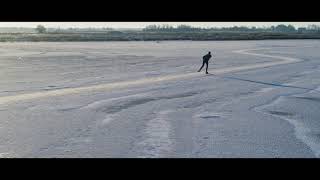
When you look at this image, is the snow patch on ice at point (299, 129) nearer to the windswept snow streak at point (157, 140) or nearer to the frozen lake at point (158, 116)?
the frozen lake at point (158, 116)

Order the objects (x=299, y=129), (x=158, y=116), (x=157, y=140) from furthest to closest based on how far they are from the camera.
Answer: (x=158, y=116)
(x=299, y=129)
(x=157, y=140)

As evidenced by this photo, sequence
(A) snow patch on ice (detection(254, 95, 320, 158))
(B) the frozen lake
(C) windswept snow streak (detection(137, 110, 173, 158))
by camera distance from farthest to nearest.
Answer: (A) snow patch on ice (detection(254, 95, 320, 158)) → (B) the frozen lake → (C) windswept snow streak (detection(137, 110, 173, 158))

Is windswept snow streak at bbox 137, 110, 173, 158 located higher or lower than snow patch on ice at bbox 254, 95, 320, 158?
higher

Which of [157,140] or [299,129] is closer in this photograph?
[157,140]

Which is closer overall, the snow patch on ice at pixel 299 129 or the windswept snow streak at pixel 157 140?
the windswept snow streak at pixel 157 140

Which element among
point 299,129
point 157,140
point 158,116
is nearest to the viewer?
point 157,140

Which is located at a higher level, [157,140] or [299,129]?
[157,140]

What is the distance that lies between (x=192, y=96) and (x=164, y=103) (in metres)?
1.45

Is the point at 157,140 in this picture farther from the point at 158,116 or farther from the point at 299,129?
the point at 299,129

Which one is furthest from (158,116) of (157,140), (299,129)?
(299,129)

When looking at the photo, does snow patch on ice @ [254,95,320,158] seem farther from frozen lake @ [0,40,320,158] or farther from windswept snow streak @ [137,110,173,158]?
windswept snow streak @ [137,110,173,158]

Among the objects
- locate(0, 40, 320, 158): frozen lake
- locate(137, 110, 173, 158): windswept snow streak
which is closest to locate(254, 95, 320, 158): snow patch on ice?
locate(0, 40, 320, 158): frozen lake

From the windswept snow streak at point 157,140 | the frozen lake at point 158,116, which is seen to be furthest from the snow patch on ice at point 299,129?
the windswept snow streak at point 157,140
